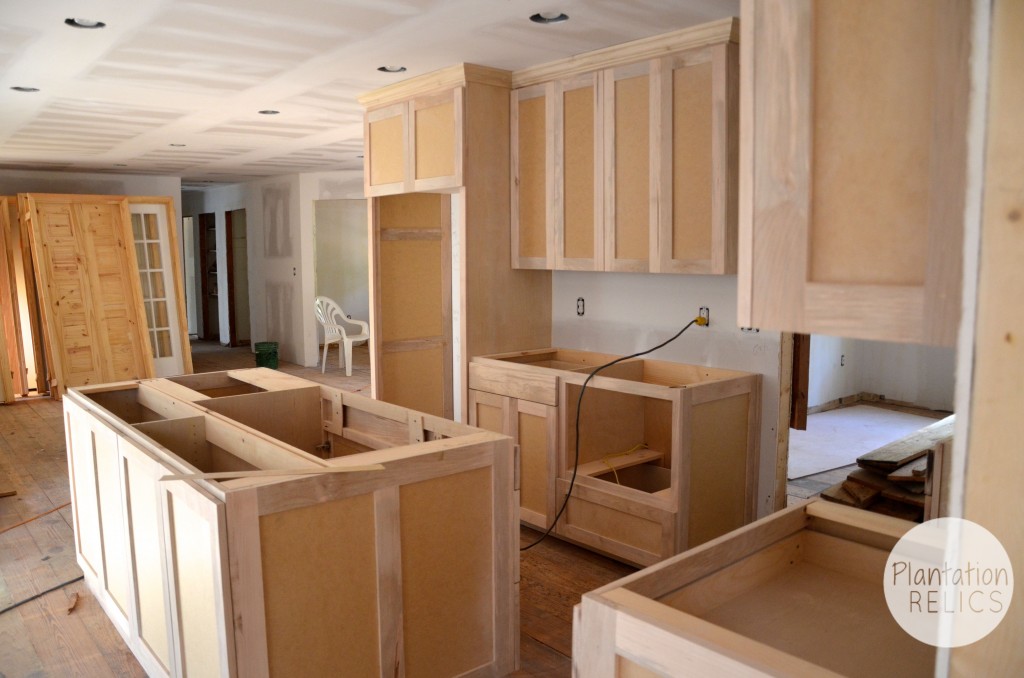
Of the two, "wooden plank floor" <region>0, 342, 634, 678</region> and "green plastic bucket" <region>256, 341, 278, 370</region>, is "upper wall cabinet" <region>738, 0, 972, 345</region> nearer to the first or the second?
"wooden plank floor" <region>0, 342, 634, 678</region>

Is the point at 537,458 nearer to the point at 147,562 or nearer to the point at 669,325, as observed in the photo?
the point at 669,325

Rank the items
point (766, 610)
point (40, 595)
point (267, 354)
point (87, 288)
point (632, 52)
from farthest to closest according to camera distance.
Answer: point (267, 354) < point (87, 288) < point (632, 52) < point (40, 595) < point (766, 610)

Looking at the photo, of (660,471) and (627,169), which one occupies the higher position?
(627,169)

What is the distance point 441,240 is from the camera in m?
5.62

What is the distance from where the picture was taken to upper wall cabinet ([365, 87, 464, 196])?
447 centimetres

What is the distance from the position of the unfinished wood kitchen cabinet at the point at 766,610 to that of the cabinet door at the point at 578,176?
2553 mm

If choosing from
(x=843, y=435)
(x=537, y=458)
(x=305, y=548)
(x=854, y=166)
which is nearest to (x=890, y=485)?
(x=537, y=458)

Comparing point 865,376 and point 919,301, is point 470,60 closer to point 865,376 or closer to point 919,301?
point 919,301

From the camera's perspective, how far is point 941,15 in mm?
994

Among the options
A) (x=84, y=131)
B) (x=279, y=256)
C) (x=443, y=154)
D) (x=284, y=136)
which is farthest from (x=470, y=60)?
(x=279, y=256)

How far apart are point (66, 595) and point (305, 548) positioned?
202 cm

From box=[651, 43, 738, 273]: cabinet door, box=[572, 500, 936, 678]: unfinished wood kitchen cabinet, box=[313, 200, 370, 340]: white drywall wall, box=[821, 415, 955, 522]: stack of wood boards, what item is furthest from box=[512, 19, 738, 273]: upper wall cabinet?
box=[313, 200, 370, 340]: white drywall wall

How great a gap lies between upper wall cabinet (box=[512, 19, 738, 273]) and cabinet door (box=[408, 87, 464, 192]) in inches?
14.4

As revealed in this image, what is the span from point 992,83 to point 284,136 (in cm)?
650
